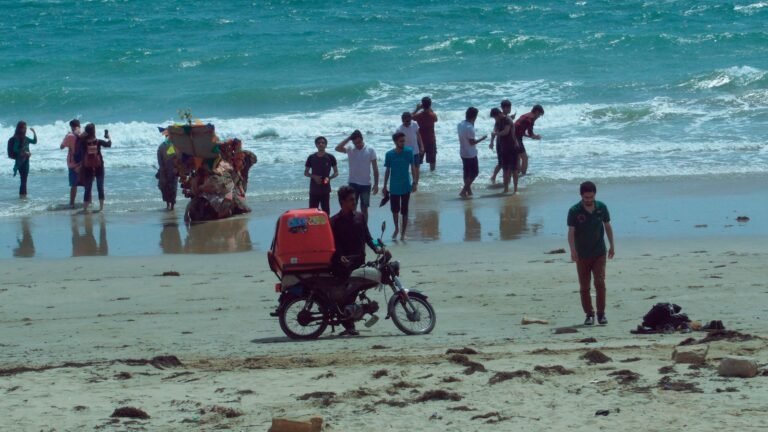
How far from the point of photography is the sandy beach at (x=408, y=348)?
21.4ft

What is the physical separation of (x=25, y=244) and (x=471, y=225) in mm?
5229

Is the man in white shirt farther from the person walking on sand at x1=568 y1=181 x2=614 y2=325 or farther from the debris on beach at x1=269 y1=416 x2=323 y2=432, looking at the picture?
the debris on beach at x1=269 y1=416 x2=323 y2=432

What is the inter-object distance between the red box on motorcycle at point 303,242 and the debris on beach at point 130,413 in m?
2.41

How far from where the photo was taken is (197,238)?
47.2ft

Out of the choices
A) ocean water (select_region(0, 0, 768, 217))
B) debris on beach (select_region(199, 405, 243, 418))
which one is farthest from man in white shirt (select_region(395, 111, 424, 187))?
debris on beach (select_region(199, 405, 243, 418))

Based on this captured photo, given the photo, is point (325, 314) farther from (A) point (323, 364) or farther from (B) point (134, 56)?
(B) point (134, 56)

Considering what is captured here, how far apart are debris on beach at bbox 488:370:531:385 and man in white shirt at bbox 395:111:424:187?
983 centimetres

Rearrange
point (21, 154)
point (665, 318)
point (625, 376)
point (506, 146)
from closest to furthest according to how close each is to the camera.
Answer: point (625, 376), point (665, 318), point (506, 146), point (21, 154)

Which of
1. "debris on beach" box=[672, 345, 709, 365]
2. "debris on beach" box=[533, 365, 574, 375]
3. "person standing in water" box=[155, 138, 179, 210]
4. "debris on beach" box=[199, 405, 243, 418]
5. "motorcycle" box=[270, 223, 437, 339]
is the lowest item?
"debris on beach" box=[199, 405, 243, 418]

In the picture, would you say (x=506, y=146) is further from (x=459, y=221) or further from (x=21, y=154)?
(x=21, y=154)

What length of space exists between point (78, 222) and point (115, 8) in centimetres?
2731

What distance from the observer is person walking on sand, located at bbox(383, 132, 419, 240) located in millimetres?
13414

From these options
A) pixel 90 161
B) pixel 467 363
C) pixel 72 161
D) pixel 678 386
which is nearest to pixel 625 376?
pixel 678 386

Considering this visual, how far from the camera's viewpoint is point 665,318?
8.77 metres
